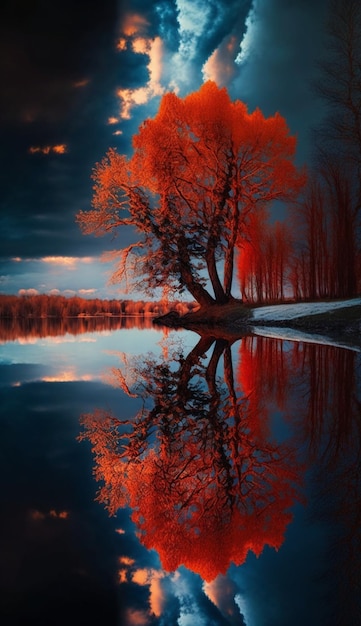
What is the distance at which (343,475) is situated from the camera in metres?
1.44

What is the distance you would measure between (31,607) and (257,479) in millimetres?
823

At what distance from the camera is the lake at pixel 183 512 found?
2.89 feet

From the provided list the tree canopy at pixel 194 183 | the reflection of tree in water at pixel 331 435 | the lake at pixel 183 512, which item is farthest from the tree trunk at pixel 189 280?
the lake at pixel 183 512

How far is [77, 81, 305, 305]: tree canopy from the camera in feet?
42.0

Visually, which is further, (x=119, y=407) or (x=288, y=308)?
(x=288, y=308)

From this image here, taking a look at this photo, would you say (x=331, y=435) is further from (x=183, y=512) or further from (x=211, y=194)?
(x=211, y=194)

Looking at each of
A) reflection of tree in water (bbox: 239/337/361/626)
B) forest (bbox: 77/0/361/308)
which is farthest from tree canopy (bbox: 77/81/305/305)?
reflection of tree in water (bbox: 239/337/361/626)

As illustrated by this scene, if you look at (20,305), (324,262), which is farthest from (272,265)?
(20,305)

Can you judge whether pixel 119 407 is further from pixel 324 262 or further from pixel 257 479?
pixel 324 262

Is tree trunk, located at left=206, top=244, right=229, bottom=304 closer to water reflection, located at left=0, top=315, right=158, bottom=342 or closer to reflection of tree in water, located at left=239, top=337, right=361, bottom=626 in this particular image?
water reflection, located at left=0, top=315, right=158, bottom=342

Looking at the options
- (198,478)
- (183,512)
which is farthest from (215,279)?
(183,512)

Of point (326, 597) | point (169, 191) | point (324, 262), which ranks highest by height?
point (169, 191)

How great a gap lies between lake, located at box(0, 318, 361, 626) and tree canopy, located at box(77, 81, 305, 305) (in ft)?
36.4

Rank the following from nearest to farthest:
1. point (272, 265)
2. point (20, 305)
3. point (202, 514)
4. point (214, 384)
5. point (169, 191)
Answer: point (202, 514) → point (214, 384) → point (169, 191) → point (272, 265) → point (20, 305)
